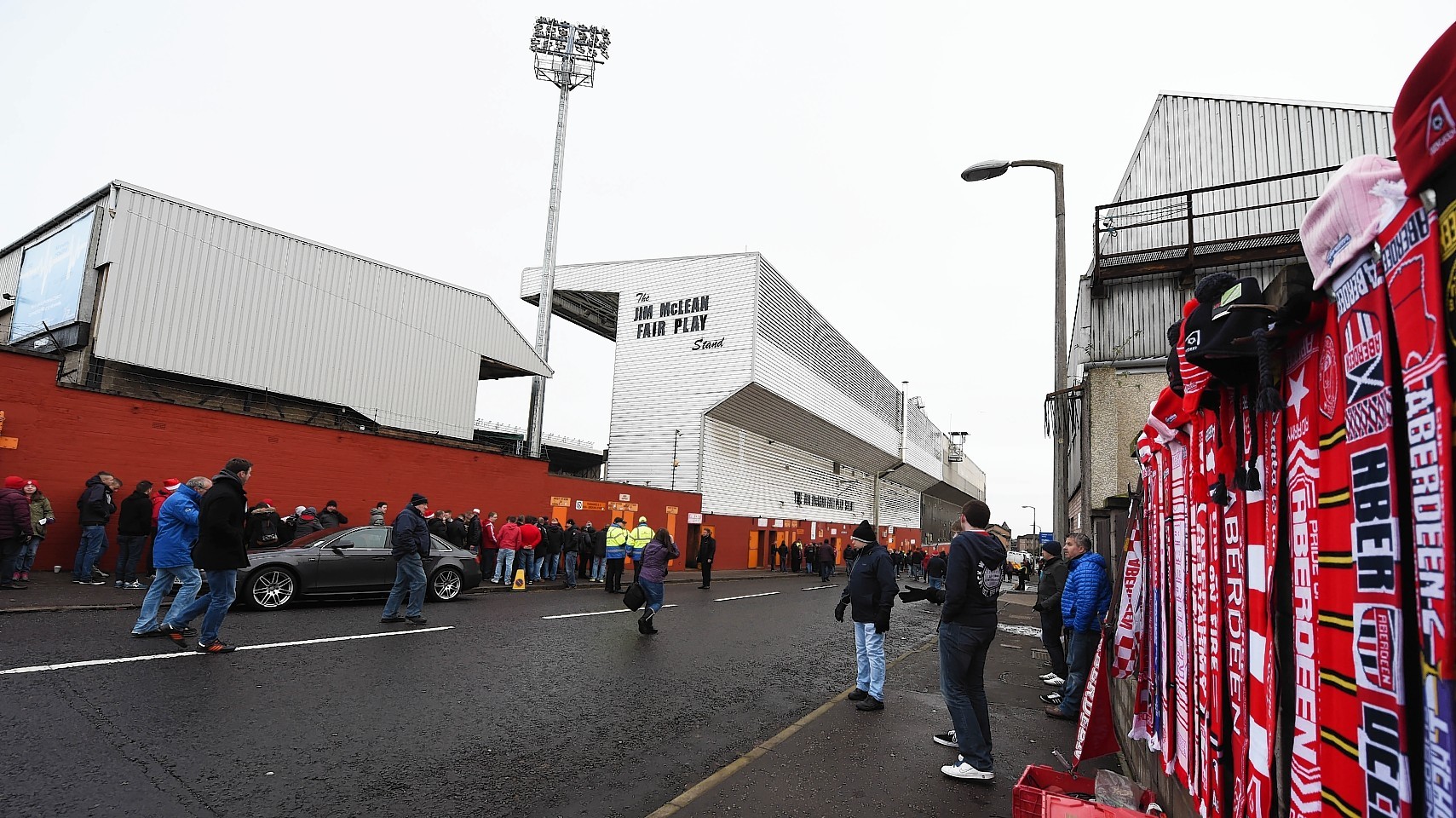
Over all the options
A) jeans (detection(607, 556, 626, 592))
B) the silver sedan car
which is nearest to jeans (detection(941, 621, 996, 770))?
the silver sedan car

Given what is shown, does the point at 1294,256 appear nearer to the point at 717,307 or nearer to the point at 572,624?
the point at 572,624

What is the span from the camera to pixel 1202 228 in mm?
10273

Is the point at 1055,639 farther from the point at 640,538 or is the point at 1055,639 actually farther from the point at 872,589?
the point at 640,538

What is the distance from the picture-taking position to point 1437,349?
1.33m

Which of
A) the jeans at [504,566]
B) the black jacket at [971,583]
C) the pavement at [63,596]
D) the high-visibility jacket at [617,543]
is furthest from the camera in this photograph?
the high-visibility jacket at [617,543]

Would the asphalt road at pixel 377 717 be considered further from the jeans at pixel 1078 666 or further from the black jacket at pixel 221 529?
the jeans at pixel 1078 666

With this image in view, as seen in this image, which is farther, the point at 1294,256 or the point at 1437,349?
the point at 1294,256

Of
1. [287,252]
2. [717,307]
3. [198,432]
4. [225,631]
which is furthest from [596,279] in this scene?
[225,631]

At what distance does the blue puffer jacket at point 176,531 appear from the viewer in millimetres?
7316

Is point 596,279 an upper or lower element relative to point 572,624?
upper

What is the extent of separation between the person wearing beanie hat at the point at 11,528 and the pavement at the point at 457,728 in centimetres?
279

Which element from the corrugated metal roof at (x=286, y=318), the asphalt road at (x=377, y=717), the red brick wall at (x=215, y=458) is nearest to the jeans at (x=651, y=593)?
the asphalt road at (x=377, y=717)

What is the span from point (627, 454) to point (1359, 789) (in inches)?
1201

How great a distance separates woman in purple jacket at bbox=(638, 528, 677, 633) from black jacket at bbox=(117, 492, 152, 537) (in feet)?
26.3
